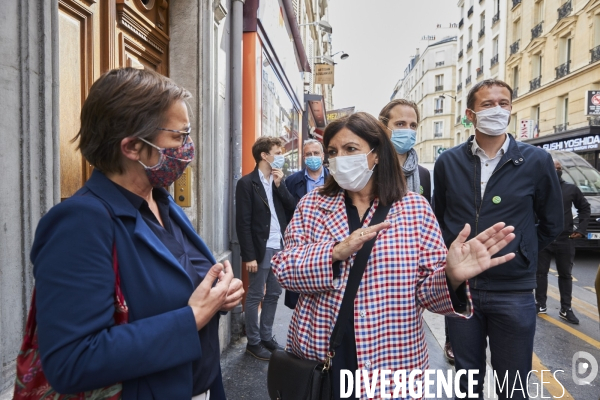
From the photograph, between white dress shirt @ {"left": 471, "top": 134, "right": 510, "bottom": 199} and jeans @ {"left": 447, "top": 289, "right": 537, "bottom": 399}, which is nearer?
jeans @ {"left": 447, "top": 289, "right": 537, "bottom": 399}

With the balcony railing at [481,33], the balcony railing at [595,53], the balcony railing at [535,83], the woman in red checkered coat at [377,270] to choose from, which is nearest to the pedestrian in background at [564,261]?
the woman in red checkered coat at [377,270]

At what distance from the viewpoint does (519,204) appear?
2.55 meters

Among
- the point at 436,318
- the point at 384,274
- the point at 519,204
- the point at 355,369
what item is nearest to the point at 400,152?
the point at 519,204

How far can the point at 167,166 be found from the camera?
1400 millimetres

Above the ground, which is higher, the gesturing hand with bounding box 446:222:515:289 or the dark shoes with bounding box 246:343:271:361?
the gesturing hand with bounding box 446:222:515:289

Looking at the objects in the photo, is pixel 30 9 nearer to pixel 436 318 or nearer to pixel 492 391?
pixel 492 391

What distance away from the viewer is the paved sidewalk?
3537mm

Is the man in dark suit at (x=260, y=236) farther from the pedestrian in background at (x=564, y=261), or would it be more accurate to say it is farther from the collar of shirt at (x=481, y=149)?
the pedestrian in background at (x=564, y=261)

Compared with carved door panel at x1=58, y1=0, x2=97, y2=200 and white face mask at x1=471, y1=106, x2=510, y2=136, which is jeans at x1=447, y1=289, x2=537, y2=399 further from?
carved door panel at x1=58, y1=0, x2=97, y2=200

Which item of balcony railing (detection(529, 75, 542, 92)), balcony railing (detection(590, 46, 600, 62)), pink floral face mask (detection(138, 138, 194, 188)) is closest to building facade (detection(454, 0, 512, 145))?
balcony railing (detection(529, 75, 542, 92))

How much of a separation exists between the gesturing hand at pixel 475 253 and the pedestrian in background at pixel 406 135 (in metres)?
1.68

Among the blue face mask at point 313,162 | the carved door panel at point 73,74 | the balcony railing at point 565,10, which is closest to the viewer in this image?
the carved door panel at point 73,74

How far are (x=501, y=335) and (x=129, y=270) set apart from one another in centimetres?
220

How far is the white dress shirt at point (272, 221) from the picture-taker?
4363mm
